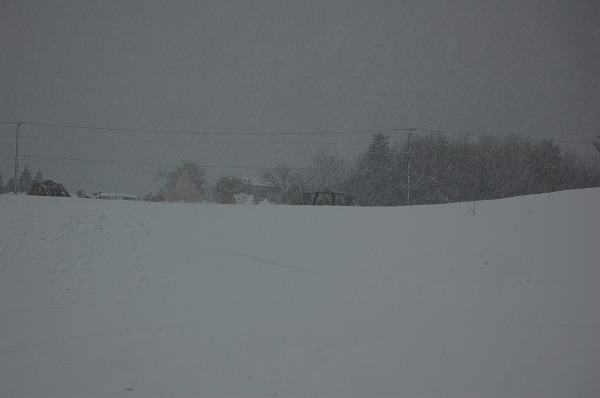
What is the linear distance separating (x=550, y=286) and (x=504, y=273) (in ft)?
3.90

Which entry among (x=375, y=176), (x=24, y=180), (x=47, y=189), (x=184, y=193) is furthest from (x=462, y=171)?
(x=24, y=180)

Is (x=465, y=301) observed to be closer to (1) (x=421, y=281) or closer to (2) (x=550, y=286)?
(1) (x=421, y=281)

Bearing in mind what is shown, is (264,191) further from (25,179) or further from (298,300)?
(298,300)

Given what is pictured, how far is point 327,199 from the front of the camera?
103 feet

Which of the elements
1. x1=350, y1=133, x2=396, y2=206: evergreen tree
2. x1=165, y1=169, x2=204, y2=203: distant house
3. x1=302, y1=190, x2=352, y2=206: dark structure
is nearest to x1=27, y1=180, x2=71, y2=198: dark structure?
x1=302, y1=190, x2=352, y2=206: dark structure

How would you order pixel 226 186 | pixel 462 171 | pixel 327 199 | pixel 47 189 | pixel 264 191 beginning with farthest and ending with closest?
pixel 264 191 < pixel 226 186 < pixel 462 171 < pixel 327 199 < pixel 47 189

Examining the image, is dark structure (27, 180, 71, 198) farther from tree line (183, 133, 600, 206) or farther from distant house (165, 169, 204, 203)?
tree line (183, 133, 600, 206)

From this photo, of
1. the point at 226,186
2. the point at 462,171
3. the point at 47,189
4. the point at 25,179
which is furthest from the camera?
the point at 25,179

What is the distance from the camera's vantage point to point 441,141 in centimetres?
5538

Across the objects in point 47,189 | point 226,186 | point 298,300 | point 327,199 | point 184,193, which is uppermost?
point 226,186

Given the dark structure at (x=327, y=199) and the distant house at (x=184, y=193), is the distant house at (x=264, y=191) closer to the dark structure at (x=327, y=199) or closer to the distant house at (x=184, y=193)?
the distant house at (x=184, y=193)

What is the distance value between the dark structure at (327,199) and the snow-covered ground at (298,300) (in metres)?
13.2

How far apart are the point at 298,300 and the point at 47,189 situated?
17623 millimetres

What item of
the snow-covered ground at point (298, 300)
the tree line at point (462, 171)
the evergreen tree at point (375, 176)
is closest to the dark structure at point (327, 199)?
the snow-covered ground at point (298, 300)
